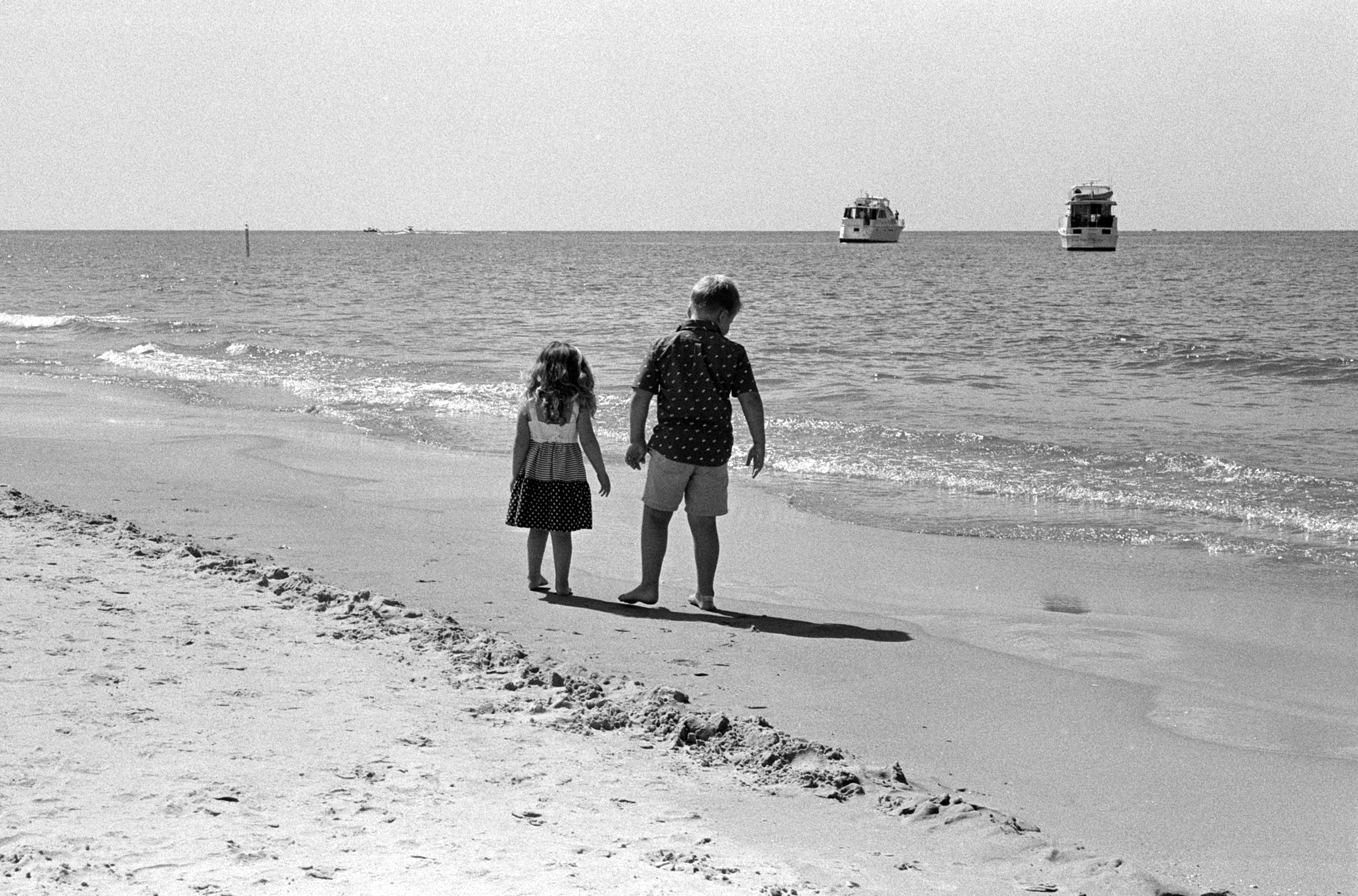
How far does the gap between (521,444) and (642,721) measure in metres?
2.60

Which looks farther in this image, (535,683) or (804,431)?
(804,431)

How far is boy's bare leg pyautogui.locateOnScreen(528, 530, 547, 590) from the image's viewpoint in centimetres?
680

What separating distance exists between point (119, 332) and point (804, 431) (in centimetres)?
1856

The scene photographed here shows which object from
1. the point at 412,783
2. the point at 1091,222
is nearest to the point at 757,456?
the point at 412,783

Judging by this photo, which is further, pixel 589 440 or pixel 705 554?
pixel 589 440

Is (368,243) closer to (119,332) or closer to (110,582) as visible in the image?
(119,332)

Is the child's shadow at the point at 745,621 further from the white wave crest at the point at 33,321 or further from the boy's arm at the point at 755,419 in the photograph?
the white wave crest at the point at 33,321

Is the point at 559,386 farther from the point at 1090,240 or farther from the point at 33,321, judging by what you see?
the point at 1090,240

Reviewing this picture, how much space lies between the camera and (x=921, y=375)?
62.5ft

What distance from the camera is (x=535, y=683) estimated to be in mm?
4852

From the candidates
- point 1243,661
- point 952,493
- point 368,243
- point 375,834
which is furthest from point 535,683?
point 368,243

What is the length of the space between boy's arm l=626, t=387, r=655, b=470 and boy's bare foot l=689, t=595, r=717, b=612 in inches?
27.6

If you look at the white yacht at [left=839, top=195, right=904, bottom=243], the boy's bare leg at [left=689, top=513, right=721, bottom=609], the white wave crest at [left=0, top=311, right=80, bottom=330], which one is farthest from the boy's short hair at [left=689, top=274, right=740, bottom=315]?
the white yacht at [left=839, top=195, right=904, bottom=243]

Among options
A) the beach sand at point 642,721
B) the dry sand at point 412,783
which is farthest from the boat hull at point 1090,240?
the dry sand at point 412,783
